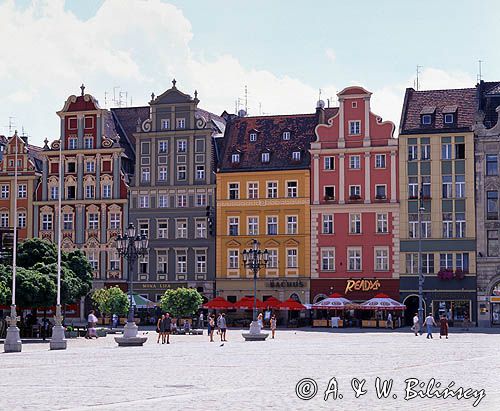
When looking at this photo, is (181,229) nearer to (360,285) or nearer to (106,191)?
(106,191)

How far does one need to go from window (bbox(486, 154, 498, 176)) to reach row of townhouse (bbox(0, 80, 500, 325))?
7cm

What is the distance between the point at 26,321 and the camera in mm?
60688

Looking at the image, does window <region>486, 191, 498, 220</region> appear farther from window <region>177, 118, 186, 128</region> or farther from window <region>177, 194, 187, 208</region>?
window <region>177, 118, 186, 128</region>

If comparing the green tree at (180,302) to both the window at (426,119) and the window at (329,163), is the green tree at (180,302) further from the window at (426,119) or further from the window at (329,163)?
the window at (426,119)

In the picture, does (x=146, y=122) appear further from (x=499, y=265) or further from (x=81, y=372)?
(x=81, y=372)

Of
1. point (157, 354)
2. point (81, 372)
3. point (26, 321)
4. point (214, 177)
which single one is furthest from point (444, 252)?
point (81, 372)

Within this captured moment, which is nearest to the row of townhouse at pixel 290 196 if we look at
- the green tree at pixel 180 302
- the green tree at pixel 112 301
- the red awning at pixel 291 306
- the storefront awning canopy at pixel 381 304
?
the storefront awning canopy at pixel 381 304

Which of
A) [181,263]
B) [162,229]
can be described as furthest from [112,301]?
[162,229]

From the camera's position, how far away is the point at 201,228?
85.6 meters

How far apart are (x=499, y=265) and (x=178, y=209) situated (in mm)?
25733

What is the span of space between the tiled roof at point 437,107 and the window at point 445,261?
9.33 metres

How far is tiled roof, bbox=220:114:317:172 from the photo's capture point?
84188 mm

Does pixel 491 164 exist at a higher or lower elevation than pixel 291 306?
higher

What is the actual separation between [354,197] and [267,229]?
757 cm
